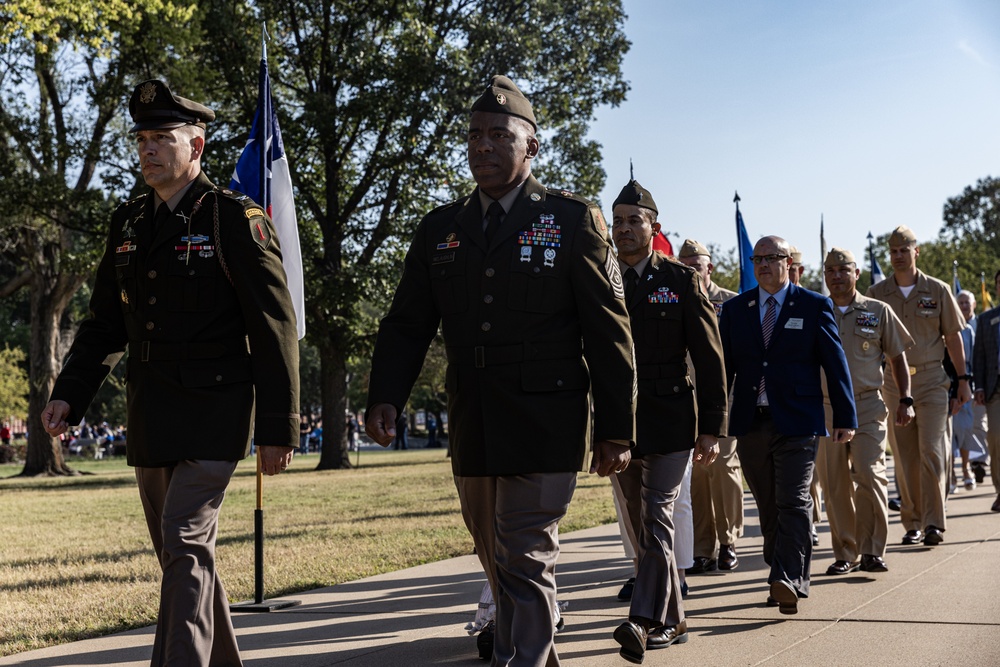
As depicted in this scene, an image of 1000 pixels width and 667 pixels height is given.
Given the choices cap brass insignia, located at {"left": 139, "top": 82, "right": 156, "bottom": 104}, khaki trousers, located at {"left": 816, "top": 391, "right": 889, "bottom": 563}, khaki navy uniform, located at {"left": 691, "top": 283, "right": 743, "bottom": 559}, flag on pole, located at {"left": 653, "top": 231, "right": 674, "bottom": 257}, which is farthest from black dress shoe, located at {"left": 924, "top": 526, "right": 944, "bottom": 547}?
cap brass insignia, located at {"left": 139, "top": 82, "right": 156, "bottom": 104}

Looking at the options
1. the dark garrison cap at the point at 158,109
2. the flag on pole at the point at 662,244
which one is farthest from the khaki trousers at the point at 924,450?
the dark garrison cap at the point at 158,109

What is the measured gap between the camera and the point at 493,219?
448 centimetres

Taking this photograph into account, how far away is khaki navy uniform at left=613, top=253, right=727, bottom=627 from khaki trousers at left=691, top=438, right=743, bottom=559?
2509mm

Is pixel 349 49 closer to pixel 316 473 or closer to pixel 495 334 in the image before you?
pixel 316 473

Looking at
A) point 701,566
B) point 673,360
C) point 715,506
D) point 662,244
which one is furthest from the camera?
point 662,244

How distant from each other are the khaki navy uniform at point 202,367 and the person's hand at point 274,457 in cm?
3

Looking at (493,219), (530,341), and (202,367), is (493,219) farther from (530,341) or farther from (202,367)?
(202,367)

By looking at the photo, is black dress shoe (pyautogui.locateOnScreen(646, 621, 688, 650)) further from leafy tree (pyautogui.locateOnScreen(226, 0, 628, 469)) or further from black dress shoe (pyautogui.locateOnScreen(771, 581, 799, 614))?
leafy tree (pyautogui.locateOnScreen(226, 0, 628, 469))

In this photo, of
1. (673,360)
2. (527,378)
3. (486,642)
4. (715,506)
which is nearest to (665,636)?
(486,642)

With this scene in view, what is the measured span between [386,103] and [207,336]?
2388 centimetres

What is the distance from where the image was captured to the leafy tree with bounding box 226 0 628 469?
27969mm

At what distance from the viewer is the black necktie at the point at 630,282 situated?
653 cm

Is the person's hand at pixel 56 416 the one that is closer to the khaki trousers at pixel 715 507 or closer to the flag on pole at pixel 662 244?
the khaki trousers at pixel 715 507

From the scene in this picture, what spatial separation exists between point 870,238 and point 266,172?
36.9 ft
